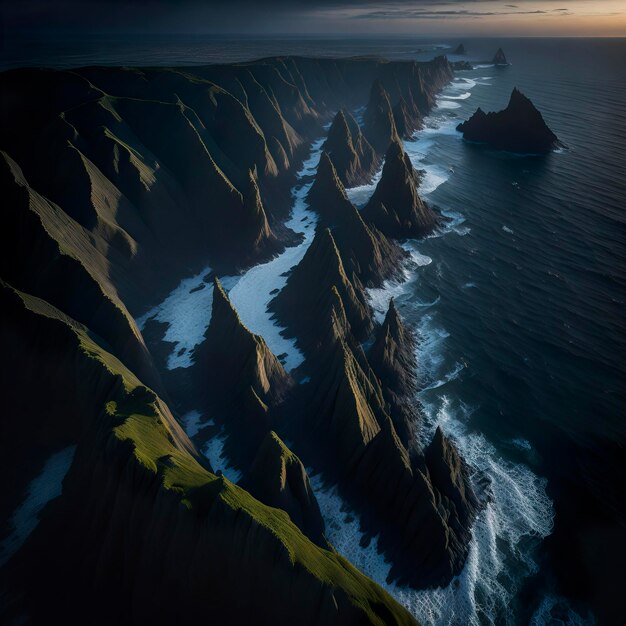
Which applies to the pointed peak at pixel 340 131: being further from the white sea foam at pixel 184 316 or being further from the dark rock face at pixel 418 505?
the dark rock face at pixel 418 505

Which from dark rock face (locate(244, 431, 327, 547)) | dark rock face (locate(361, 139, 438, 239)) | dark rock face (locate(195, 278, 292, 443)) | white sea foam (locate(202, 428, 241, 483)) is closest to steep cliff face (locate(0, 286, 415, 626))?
dark rock face (locate(244, 431, 327, 547))

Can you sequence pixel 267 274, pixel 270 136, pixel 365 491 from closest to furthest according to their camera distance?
pixel 365 491
pixel 267 274
pixel 270 136

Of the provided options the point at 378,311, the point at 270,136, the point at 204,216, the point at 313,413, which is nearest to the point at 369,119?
the point at 270,136

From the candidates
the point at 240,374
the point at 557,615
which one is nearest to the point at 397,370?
the point at 240,374

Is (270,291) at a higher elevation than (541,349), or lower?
higher

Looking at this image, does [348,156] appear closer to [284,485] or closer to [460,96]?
[284,485]

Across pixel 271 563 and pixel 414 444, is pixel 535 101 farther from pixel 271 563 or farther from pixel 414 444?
pixel 271 563

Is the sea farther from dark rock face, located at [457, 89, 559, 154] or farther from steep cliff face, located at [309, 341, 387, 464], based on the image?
dark rock face, located at [457, 89, 559, 154]
